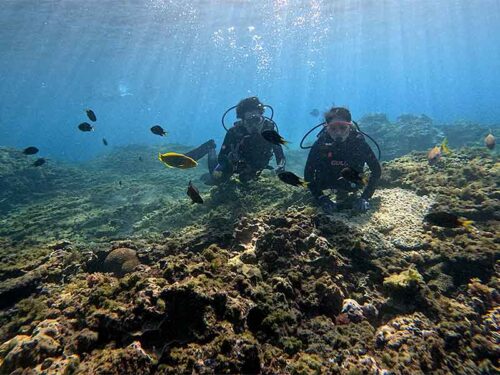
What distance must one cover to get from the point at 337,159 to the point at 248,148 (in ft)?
9.10

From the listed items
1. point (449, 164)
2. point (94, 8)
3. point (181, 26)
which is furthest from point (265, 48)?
point (449, 164)

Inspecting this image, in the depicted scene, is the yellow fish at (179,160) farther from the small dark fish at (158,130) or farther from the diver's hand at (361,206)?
the diver's hand at (361,206)

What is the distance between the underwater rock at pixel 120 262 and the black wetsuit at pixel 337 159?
416cm

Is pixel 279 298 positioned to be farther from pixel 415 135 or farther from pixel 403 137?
pixel 415 135

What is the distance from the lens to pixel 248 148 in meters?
8.87

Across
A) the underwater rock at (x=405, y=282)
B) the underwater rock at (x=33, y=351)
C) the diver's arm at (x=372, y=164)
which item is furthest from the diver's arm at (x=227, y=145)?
the underwater rock at (x=33, y=351)

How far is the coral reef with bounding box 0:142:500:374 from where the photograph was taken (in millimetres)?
2666

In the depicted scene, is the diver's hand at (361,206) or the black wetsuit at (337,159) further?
the black wetsuit at (337,159)

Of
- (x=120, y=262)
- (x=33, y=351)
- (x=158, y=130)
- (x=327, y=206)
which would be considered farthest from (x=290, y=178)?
(x=158, y=130)

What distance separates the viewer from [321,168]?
740cm

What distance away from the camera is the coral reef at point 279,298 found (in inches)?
105

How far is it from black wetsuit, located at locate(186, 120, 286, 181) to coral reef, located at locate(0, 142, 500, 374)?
90.1 inches

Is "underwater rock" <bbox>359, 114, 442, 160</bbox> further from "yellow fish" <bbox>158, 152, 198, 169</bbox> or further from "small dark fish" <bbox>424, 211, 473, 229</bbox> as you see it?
"yellow fish" <bbox>158, 152, 198, 169</bbox>

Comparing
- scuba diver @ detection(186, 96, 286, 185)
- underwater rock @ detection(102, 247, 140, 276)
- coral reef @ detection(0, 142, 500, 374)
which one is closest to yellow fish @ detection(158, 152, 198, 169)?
coral reef @ detection(0, 142, 500, 374)
